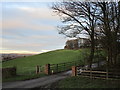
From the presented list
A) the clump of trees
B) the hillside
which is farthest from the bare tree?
the hillside

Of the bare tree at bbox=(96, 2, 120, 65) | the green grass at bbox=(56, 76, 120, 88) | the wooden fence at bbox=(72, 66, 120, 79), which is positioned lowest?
the green grass at bbox=(56, 76, 120, 88)

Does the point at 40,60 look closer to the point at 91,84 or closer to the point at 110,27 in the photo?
the point at 110,27

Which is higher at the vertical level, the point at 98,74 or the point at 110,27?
the point at 110,27

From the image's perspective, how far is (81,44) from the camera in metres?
21.6

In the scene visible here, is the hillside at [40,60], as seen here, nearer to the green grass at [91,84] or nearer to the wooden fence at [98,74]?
the wooden fence at [98,74]

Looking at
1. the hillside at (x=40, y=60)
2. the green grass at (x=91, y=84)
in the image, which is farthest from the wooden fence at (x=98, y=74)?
the hillside at (x=40, y=60)

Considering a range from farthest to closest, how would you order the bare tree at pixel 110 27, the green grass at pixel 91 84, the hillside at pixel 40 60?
the hillside at pixel 40 60 < the bare tree at pixel 110 27 < the green grass at pixel 91 84

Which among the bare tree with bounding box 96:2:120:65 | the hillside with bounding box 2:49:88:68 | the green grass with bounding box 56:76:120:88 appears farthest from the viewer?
the hillside with bounding box 2:49:88:68

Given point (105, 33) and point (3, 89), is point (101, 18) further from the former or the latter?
point (3, 89)

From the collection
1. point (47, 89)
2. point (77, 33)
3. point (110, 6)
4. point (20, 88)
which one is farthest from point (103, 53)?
point (20, 88)

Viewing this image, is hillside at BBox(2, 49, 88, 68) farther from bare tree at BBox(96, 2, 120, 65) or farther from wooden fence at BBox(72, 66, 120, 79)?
bare tree at BBox(96, 2, 120, 65)

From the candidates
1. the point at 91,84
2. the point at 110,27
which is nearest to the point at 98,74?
the point at 91,84

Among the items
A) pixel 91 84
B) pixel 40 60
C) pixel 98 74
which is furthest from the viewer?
pixel 40 60

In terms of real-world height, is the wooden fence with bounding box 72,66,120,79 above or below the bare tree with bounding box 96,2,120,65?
below
